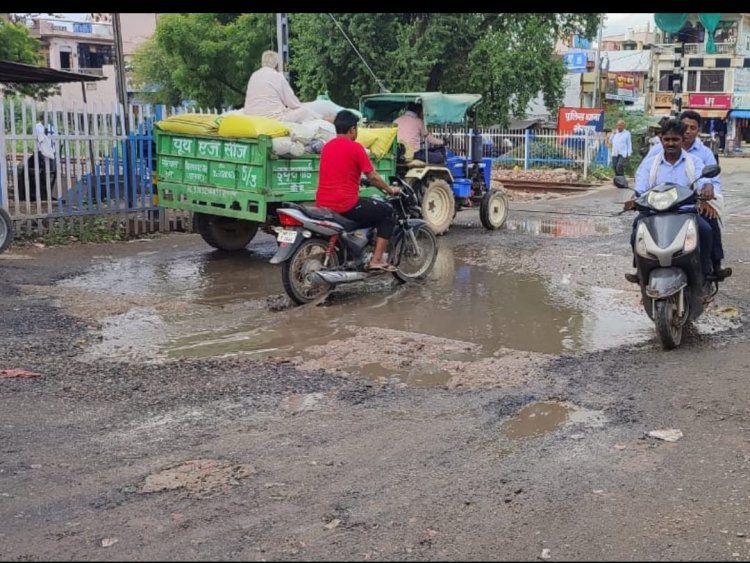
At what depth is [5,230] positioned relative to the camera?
1032 centimetres

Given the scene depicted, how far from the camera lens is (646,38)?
74750 millimetres

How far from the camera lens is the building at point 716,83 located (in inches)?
2216

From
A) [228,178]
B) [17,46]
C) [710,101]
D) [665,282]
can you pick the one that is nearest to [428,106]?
[228,178]

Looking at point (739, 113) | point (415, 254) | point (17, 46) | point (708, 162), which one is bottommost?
point (415, 254)

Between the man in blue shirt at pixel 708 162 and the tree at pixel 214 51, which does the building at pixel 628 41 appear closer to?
the tree at pixel 214 51

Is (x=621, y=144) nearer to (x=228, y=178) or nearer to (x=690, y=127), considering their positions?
(x=228, y=178)

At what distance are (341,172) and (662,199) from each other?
301 cm

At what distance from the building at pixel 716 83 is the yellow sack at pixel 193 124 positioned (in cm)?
5067

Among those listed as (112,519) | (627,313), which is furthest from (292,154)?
(112,519)

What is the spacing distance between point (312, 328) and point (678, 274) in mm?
2992

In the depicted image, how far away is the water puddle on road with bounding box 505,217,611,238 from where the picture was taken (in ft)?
44.3

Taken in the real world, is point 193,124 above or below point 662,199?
above

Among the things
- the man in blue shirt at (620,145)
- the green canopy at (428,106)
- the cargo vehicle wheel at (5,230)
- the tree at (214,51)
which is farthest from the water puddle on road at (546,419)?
the tree at (214,51)

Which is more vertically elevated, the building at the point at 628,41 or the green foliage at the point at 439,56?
the building at the point at 628,41
